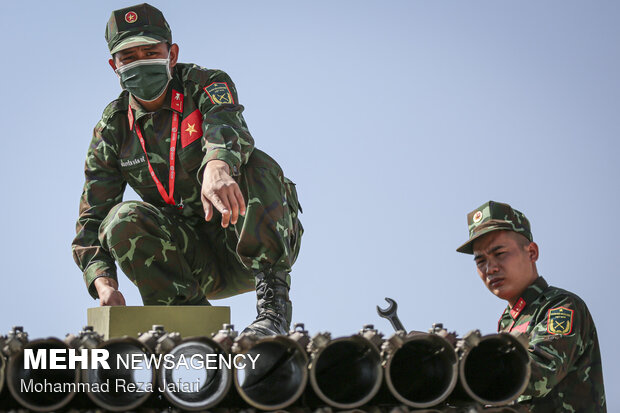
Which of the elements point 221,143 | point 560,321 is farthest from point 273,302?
point 560,321

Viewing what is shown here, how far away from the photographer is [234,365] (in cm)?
223

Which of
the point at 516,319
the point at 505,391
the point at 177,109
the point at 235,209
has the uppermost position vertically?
the point at 177,109

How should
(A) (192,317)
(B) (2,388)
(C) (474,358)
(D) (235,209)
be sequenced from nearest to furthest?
(B) (2,388) → (C) (474,358) → (D) (235,209) → (A) (192,317)

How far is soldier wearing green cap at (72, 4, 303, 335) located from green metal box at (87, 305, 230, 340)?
183 mm

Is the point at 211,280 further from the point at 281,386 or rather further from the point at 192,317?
the point at 281,386

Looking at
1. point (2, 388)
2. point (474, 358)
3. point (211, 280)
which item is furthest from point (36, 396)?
point (211, 280)

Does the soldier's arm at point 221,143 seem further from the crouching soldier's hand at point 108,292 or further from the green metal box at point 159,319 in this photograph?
the crouching soldier's hand at point 108,292

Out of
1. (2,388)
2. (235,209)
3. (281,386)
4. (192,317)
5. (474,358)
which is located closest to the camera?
(2,388)

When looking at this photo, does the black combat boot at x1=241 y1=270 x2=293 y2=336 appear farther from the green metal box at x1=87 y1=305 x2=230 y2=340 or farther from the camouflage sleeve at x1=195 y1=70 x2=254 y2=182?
the camouflage sleeve at x1=195 y1=70 x2=254 y2=182

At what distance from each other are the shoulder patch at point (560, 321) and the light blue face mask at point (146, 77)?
1.98 meters

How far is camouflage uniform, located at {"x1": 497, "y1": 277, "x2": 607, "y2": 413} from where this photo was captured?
2.90 metres

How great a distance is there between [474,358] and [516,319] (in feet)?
3.52

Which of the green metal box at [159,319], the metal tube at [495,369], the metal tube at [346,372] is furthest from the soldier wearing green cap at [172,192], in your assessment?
the metal tube at [495,369]

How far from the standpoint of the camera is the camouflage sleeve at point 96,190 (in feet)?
12.5
